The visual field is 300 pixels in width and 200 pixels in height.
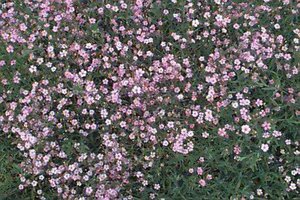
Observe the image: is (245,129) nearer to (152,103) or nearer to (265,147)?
(265,147)

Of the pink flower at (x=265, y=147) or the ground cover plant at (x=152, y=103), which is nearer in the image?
the pink flower at (x=265, y=147)

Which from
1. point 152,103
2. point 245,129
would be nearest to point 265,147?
point 245,129

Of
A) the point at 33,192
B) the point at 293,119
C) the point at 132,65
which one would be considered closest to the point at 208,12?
the point at 132,65

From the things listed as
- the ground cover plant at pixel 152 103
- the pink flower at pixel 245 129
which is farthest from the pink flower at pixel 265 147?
the pink flower at pixel 245 129

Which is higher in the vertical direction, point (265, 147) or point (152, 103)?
point (152, 103)

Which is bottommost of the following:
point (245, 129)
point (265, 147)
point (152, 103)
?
point (265, 147)

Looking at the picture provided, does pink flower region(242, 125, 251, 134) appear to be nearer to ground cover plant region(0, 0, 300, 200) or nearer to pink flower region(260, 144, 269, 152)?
ground cover plant region(0, 0, 300, 200)

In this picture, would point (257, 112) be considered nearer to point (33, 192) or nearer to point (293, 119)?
point (293, 119)

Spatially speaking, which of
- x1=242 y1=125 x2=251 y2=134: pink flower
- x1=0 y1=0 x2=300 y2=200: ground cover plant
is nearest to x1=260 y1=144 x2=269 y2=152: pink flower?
x1=0 y1=0 x2=300 y2=200: ground cover plant

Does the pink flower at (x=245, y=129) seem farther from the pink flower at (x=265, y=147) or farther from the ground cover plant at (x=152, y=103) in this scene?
the pink flower at (x=265, y=147)
